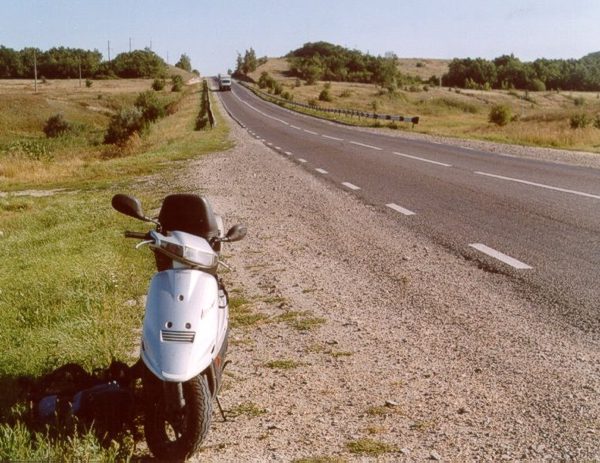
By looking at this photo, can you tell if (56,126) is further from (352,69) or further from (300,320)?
(352,69)

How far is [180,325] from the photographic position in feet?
10.7

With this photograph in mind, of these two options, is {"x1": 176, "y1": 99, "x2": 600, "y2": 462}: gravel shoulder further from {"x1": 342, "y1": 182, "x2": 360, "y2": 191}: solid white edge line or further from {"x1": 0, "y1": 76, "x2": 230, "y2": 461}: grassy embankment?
{"x1": 342, "y1": 182, "x2": 360, "y2": 191}: solid white edge line

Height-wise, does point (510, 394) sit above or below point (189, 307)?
below

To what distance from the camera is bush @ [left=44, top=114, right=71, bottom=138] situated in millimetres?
75312

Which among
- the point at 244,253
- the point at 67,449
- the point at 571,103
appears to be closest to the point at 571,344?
the point at 67,449

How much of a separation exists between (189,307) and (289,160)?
668 inches

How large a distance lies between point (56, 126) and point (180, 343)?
78819mm

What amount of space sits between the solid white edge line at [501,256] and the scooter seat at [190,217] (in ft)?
13.9

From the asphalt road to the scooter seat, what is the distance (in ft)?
10.3

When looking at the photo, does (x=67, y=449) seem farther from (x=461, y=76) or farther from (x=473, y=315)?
(x=461, y=76)

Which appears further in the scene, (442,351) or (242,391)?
(442,351)

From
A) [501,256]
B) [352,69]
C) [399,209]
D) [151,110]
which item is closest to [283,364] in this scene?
[501,256]

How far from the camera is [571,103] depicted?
351 feet

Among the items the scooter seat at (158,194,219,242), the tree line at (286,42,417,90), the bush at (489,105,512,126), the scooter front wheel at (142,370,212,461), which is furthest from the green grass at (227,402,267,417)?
the tree line at (286,42,417,90)
